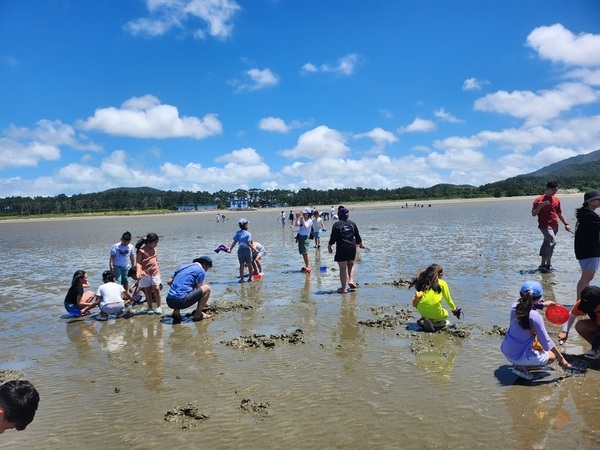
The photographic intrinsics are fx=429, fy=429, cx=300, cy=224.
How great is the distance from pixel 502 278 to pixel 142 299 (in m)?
9.68

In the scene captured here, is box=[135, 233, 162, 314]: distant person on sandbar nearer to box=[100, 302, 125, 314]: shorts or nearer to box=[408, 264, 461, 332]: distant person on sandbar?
box=[100, 302, 125, 314]: shorts

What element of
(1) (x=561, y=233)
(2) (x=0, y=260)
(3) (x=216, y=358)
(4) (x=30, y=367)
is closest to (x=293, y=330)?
(3) (x=216, y=358)

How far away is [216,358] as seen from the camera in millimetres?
6578

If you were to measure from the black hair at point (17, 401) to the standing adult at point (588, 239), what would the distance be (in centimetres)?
888

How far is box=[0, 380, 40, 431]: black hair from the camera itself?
273 cm

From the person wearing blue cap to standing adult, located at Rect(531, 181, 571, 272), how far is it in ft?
25.2

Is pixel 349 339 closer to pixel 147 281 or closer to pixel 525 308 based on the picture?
pixel 525 308

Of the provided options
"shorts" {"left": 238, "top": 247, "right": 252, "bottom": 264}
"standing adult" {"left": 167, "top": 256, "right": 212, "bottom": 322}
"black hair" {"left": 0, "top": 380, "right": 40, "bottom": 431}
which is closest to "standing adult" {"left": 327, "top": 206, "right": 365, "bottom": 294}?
"shorts" {"left": 238, "top": 247, "right": 252, "bottom": 264}

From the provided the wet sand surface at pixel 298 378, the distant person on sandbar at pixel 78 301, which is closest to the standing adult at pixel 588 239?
the wet sand surface at pixel 298 378

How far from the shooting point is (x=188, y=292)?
880 cm

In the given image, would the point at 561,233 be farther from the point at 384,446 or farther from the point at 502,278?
the point at 384,446

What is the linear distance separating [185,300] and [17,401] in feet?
19.7

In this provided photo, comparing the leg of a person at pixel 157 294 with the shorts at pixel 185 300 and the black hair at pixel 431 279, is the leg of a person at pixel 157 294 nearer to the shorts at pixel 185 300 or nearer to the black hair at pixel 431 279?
the shorts at pixel 185 300

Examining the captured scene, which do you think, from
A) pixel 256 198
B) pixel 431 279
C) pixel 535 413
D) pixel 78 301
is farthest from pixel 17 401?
pixel 256 198
